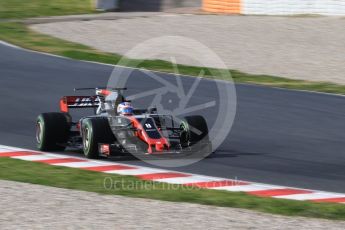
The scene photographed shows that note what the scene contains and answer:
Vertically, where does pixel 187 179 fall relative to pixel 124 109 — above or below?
below

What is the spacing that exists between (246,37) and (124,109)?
14554mm

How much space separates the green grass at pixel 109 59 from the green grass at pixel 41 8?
10.2ft

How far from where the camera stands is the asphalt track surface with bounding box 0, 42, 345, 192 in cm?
1095

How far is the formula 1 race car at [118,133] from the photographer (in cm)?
1114

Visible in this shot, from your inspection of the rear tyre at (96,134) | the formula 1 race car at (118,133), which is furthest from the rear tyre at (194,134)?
the rear tyre at (96,134)

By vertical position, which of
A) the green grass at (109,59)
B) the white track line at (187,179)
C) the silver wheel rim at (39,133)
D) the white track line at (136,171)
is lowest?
the white track line at (187,179)

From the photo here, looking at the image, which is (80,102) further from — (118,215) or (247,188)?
(118,215)

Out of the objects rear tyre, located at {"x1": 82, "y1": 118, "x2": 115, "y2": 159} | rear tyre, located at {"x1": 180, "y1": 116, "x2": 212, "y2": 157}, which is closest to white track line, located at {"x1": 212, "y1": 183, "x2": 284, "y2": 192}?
rear tyre, located at {"x1": 180, "y1": 116, "x2": 212, "y2": 157}

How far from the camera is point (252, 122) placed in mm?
14344

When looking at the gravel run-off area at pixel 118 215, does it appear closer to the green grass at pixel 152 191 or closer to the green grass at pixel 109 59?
the green grass at pixel 152 191

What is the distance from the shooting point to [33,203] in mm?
8320

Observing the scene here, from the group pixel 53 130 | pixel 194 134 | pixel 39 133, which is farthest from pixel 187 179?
pixel 39 133

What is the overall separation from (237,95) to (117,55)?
616 cm

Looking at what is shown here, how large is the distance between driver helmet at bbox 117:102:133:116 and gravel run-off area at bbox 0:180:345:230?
270 cm
